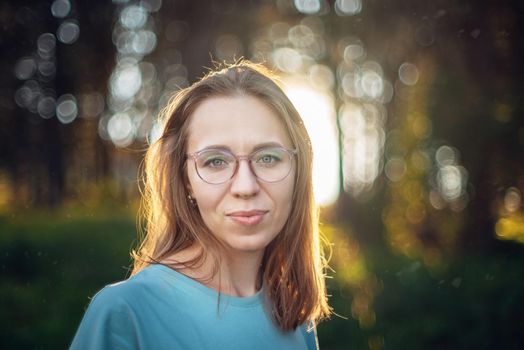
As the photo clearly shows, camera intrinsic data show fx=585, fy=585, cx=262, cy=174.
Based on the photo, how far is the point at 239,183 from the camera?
6.80ft

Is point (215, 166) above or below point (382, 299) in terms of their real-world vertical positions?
above

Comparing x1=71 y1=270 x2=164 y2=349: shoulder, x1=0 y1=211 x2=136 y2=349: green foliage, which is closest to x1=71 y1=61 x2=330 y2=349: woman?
x1=71 y1=270 x2=164 y2=349: shoulder

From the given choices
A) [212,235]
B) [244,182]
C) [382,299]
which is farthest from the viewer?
[382,299]

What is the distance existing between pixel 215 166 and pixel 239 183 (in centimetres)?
12

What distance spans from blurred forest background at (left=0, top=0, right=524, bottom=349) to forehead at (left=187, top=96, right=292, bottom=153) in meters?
0.42

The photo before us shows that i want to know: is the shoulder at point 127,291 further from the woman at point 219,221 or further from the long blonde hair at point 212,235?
the long blonde hair at point 212,235

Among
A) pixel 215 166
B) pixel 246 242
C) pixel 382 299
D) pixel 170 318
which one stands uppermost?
pixel 215 166

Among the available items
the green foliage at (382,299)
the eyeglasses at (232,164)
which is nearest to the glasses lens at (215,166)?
the eyeglasses at (232,164)

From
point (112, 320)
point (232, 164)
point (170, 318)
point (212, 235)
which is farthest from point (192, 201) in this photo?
point (112, 320)

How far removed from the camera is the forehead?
2.10 m

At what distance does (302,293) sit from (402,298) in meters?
4.41

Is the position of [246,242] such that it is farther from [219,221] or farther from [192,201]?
[192,201]

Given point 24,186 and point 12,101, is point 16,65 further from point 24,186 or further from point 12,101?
point 24,186

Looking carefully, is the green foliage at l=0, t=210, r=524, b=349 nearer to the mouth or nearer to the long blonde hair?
the long blonde hair
